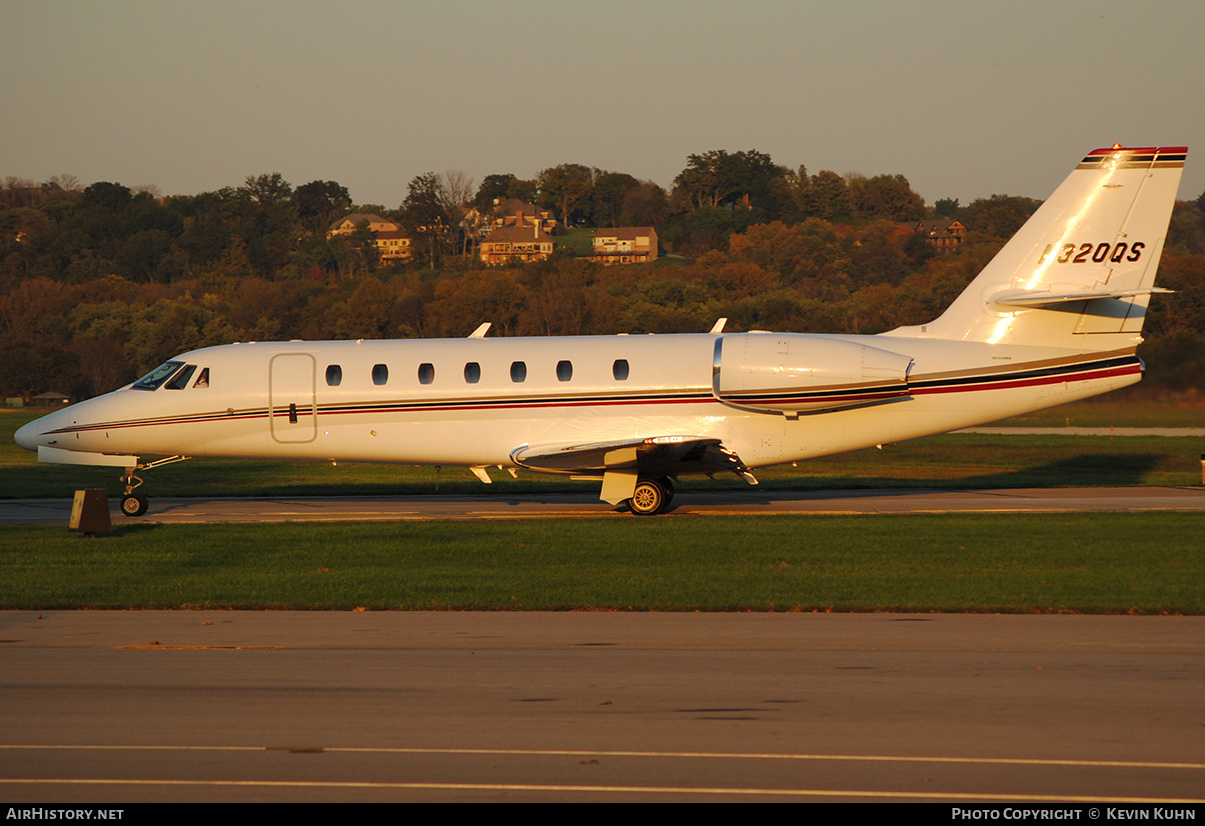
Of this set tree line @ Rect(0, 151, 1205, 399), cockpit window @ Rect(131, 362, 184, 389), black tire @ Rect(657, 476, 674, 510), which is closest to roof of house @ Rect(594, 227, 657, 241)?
tree line @ Rect(0, 151, 1205, 399)

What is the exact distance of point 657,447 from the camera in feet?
61.9

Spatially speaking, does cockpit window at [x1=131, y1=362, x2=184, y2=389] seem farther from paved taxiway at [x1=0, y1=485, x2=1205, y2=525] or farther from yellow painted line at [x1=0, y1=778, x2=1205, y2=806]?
yellow painted line at [x1=0, y1=778, x2=1205, y2=806]

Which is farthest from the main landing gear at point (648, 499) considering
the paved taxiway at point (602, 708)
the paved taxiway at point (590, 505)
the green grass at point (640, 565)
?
the paved taxiway at point (602, 708)

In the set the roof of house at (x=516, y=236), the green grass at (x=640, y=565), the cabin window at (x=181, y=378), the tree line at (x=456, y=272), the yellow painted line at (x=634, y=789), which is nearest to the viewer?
the yellow painted line at (x=634, y=789)

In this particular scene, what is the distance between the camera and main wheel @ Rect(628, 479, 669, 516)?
65.3 feet

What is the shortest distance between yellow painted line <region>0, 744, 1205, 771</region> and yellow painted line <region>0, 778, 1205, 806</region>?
0.55 m

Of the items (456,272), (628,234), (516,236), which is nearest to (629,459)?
(456,272)

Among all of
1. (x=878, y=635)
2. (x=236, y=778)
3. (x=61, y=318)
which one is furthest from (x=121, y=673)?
(x=61, y=318)

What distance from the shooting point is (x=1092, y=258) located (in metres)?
19.2

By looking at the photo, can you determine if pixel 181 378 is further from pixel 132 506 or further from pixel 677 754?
pixel 677 754

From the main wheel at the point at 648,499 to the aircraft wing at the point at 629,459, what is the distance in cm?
19

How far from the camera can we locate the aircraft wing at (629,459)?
18.9 meters

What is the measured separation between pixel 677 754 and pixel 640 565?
7191 mm

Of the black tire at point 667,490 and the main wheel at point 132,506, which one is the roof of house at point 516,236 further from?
the black tire at point 667,490
